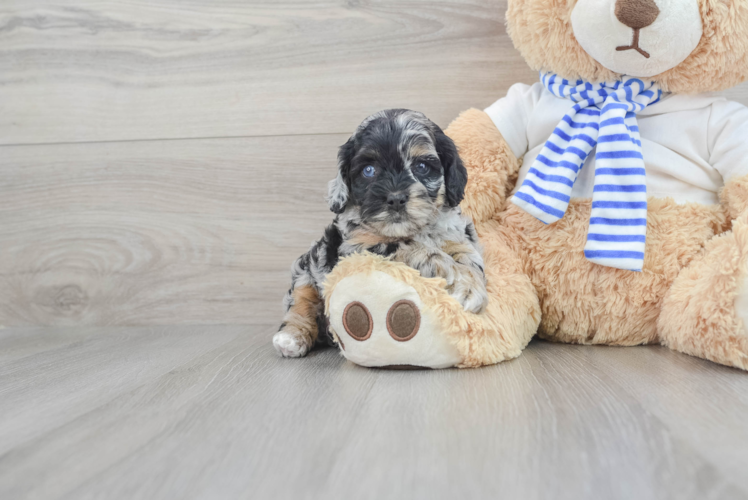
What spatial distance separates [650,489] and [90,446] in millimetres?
880

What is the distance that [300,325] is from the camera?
5.46 ft

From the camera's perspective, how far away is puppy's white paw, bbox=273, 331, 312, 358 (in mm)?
1612

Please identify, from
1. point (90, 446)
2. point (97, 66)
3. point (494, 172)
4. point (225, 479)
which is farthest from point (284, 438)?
point (97, 66)

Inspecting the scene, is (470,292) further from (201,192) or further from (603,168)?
(201,192)

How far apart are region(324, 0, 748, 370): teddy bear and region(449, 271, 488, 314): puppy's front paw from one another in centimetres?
3

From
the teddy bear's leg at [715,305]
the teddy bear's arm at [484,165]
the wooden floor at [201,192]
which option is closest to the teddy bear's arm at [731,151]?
the teddy bear's leg at [715,305]

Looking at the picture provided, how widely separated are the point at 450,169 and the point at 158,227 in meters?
1.29

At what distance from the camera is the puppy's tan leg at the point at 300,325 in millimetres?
1618

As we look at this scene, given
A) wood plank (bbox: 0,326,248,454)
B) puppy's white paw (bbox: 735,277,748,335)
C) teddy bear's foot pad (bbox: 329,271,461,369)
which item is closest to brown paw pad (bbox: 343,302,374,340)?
teddy bear's foot pad (bbox: 329,271,461,369)

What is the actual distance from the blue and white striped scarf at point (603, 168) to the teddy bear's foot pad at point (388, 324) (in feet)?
1.54

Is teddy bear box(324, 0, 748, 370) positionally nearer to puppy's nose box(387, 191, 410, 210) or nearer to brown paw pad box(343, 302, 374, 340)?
brown paw pad box(343, 302, 374, 340)

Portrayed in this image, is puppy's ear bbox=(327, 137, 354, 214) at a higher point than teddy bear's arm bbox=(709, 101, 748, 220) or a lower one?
lower

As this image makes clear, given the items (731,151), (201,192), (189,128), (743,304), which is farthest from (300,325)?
(731,151)

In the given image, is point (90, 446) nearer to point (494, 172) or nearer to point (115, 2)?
point (494, 172)
